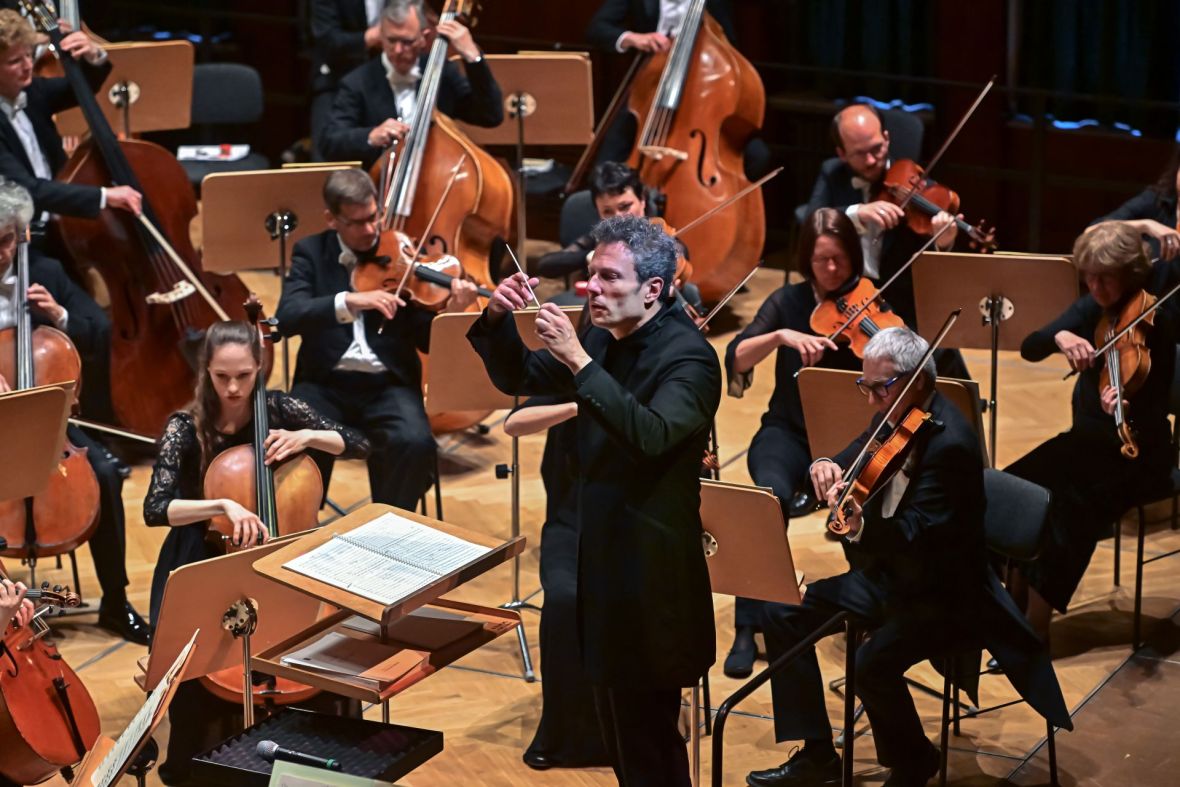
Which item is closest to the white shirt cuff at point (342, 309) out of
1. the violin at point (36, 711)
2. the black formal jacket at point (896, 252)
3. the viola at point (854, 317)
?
the viola at point (854, 317)

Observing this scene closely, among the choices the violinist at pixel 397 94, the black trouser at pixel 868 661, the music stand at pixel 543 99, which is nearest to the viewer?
the black trouser at pixel 868 661

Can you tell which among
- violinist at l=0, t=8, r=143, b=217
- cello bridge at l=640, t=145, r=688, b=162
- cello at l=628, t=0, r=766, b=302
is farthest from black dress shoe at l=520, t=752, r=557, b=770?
cello bridge at l=640, t=145, r=688, b=162

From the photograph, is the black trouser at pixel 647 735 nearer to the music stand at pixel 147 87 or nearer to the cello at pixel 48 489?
the cello at pixel 48 489

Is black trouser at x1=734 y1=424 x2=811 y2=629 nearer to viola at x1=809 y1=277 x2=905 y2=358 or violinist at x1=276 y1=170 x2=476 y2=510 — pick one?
viola at x1=809 y1=277 x2=905 y2=358

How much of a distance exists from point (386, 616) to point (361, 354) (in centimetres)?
209

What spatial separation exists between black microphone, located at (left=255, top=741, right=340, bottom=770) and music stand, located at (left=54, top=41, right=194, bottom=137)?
3616mm

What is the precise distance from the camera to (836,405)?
3.89 metres

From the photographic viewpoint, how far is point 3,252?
4203mm

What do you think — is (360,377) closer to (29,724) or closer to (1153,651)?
(29,724)

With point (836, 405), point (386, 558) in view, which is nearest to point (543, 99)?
point (836, 405)

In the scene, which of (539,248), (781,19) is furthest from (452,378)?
(781,19)

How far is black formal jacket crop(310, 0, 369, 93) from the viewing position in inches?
249

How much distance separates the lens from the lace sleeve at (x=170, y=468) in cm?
369

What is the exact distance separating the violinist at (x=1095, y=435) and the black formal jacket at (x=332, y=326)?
166cm
